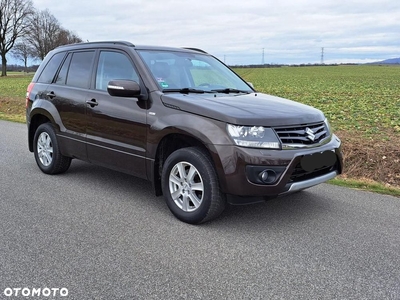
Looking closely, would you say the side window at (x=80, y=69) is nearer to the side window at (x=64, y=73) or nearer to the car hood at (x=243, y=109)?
the side window at (x=64, y=73)

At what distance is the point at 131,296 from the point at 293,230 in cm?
184

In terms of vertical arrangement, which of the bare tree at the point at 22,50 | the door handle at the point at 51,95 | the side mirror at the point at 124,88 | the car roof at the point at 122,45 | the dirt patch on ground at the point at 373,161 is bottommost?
the dirt patch on ground at the point at 373,161

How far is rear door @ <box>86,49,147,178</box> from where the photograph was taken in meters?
4.44

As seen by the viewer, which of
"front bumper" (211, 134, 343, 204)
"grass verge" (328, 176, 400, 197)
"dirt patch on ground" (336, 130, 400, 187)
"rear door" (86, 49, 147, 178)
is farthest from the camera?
"dirt patch on ground" (336, 130, 400, 187)

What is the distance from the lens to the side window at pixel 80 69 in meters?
5.18

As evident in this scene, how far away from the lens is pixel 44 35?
77.3 m

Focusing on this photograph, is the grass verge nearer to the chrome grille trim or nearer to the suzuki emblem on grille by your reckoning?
the chrome grille trim

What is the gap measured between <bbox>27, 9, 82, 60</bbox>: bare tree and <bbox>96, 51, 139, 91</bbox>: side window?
67.3 m

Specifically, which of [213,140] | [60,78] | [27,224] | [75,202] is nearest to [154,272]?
[213,140]

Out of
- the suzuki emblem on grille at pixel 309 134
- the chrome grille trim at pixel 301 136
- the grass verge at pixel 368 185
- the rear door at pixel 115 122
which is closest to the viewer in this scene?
the chrome grille trim at pixel 301 136

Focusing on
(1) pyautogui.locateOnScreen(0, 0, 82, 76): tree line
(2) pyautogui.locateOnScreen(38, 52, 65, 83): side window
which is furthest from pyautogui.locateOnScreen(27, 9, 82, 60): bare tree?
(2) pyautogui.locateOnScreen(38, 52, 65, 83): side window

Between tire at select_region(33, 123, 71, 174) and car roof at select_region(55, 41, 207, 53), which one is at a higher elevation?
car roof at select_region(55, 41, 207, 53)

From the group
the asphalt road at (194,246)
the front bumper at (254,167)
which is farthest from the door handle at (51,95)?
the front bumper at (254,167)

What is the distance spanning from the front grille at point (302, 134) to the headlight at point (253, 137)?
10cm
